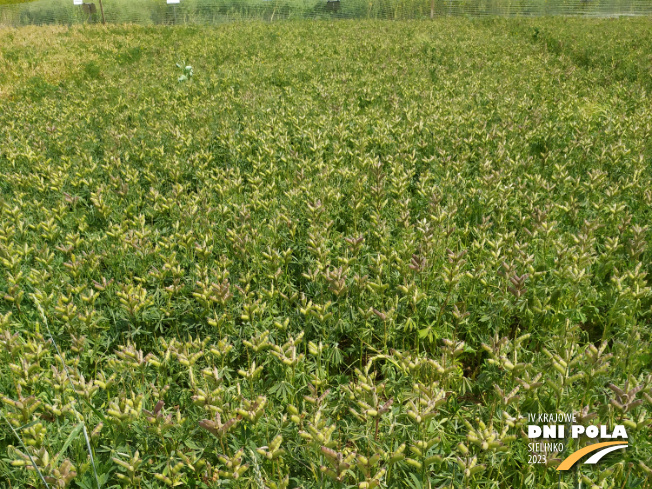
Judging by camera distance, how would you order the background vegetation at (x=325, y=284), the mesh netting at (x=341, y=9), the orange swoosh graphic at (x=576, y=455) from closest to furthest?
the orange swoosh graphic at (x=576, y=455), the background vegetation at (x=325, y=284), the mesh netting at (x=341, y=9)

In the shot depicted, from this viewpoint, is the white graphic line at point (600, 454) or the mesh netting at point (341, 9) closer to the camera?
the white graphic line at point (600, 454)

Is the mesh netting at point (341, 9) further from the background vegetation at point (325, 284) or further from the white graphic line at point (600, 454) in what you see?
the white graphic line at point (600, 454)

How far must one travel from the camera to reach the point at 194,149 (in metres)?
7.23

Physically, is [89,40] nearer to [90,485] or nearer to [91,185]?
[91,185]

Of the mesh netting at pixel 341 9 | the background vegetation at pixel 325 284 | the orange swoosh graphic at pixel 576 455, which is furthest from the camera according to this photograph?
the mesh netting at pixel 341 9

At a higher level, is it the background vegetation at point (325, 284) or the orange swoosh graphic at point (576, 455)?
the background vegetation at point (325, 284)

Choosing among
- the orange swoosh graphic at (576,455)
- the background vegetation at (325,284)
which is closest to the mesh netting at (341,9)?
the background vegetation at (325,284)

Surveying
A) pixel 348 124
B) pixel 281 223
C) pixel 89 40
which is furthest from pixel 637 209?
pixel 89 40

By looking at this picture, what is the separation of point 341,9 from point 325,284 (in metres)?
39.4

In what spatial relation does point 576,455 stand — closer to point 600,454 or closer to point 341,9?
point 600,454

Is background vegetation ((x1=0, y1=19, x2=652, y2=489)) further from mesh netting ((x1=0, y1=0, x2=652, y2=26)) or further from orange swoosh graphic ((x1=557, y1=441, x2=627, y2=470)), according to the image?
mesh netting ((x1=0, y1=0, x2=652, y2=26))

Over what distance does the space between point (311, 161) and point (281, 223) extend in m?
1.93

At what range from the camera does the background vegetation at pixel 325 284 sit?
96.3 inches

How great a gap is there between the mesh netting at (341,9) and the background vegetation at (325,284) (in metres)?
29.4
